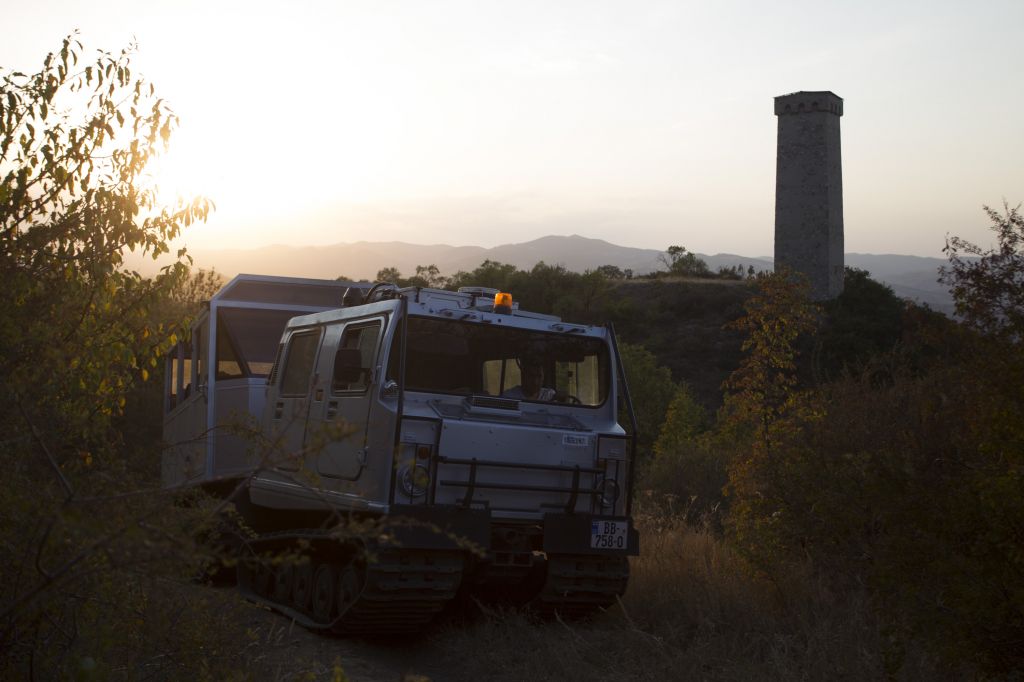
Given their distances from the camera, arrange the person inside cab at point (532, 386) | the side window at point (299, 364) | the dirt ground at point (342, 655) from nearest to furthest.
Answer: the dirt ground at point (342, 655)
the person inside cab at point (532, 386)
the side window at point (299, 364)

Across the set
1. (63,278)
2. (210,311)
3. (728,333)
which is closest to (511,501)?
(63,278)

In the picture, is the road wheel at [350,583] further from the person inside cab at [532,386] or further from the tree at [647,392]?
the tree at [647,392]

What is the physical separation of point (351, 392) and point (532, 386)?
5.42 feet

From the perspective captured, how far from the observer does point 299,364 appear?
1048 centimetres

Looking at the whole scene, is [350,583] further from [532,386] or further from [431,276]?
[431,276]

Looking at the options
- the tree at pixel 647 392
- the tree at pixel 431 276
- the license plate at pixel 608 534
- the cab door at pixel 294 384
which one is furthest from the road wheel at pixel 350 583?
the tree at pixel 431 276

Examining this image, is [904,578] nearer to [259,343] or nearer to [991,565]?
[991,565]

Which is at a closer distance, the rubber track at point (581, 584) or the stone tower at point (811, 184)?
the rubber track at point (581, 584)

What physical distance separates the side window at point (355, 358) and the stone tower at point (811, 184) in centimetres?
5926

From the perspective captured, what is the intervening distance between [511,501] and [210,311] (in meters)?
5.12

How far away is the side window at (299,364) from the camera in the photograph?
10.2 m

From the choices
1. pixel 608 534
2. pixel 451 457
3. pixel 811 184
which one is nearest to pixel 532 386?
pixel 451 457

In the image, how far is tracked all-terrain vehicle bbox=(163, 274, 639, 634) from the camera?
27.4ft

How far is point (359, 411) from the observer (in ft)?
A: 29.0
